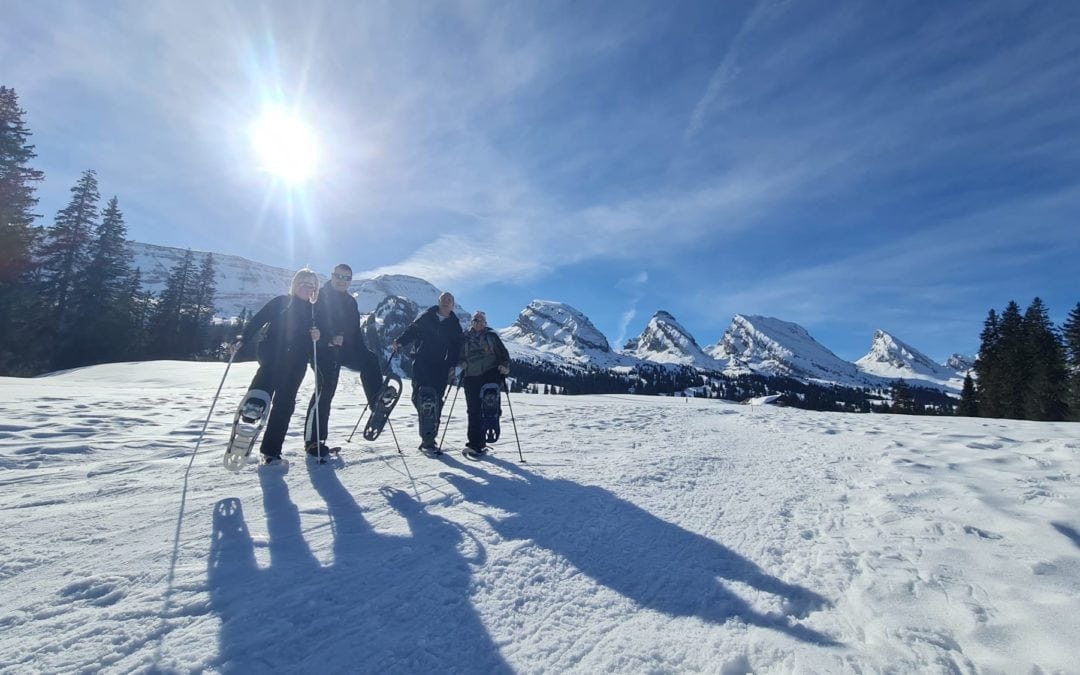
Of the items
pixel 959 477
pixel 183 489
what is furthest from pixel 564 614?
pixel 959 477

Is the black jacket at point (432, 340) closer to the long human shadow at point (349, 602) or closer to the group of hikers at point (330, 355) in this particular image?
the group of hikers at point (330, 355)

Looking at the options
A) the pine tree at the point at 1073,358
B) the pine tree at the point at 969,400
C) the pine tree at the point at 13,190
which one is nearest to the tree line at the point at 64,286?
the pine tree at the point at 13,190

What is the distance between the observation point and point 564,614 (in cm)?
289

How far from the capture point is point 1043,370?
40.6 m

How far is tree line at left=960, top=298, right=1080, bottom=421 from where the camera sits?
3884 cm

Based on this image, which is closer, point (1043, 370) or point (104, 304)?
point (104, 304)

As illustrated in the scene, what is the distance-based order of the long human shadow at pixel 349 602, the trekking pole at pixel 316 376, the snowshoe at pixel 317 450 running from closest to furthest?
the long human shadow at pixel 349 602 < the trekking pole at pixel 316 376 < the snowshoe at pixel 317 450

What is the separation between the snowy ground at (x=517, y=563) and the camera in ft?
8.06

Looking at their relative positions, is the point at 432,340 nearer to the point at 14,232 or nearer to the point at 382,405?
the point at 382,405

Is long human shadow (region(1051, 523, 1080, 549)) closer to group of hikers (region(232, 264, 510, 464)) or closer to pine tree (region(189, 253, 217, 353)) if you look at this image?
group of hikers (region(232, 264, 510, 464))

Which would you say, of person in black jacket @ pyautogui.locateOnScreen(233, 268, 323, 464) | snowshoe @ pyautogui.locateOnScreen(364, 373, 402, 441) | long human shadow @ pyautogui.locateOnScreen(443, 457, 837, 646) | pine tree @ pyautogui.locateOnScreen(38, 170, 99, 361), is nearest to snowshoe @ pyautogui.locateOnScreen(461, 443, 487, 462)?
snowshoe @ pyautogui.locateOnScreen(364, 373, 402, 441)

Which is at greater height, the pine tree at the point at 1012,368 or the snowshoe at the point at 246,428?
the pine tree at the point at 1012,368

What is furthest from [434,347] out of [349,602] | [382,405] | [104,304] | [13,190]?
[104,304]

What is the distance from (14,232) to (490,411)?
33.4 meters
